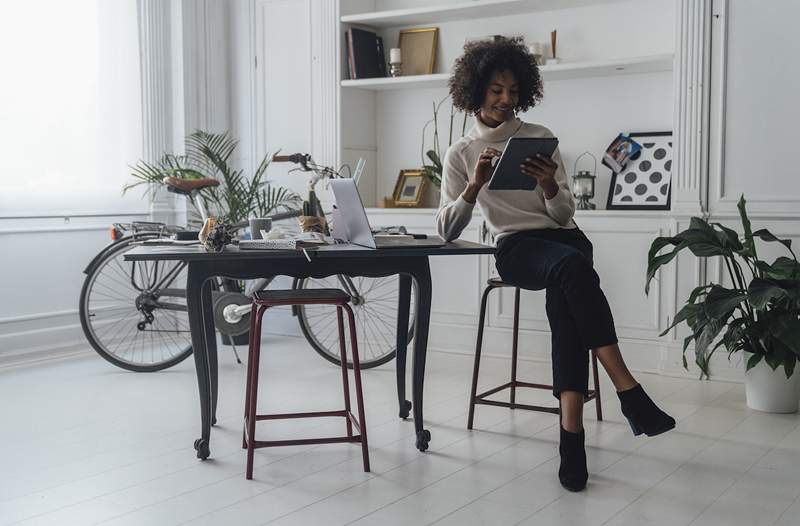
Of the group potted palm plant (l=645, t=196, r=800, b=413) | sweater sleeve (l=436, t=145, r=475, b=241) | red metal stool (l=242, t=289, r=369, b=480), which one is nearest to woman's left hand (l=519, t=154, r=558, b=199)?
sweater sleeve (l=436, t=145, r=475, b=241)

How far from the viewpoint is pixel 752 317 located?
12.2 feet

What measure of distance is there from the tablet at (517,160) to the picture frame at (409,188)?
7.53 ft

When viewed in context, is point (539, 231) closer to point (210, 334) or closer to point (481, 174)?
point (481, 174)

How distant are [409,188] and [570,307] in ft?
8.58

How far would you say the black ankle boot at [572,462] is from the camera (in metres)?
2.69

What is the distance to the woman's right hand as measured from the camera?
2963mm

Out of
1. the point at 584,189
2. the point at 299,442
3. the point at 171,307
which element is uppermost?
the point at 584,189

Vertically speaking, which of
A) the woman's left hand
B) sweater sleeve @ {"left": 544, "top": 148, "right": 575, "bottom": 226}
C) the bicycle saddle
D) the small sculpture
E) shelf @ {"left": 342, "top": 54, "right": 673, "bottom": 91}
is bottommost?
the small sculpture

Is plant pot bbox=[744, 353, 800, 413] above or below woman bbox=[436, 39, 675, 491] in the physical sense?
below

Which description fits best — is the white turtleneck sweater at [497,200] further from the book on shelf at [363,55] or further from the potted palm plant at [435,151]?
the book on shelf at [363,55]

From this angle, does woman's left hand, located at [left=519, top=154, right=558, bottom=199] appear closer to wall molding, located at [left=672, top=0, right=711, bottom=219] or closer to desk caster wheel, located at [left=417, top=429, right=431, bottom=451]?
desk caster wheel, located at [left=417, top=429, right=431, bottom=451]

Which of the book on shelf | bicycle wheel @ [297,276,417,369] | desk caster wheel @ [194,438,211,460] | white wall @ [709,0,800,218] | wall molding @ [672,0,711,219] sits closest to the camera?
desk caster wheel @ [194,438,211,460]

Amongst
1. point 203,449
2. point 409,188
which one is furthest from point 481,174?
point 409,188

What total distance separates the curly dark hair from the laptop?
1.80 feet
